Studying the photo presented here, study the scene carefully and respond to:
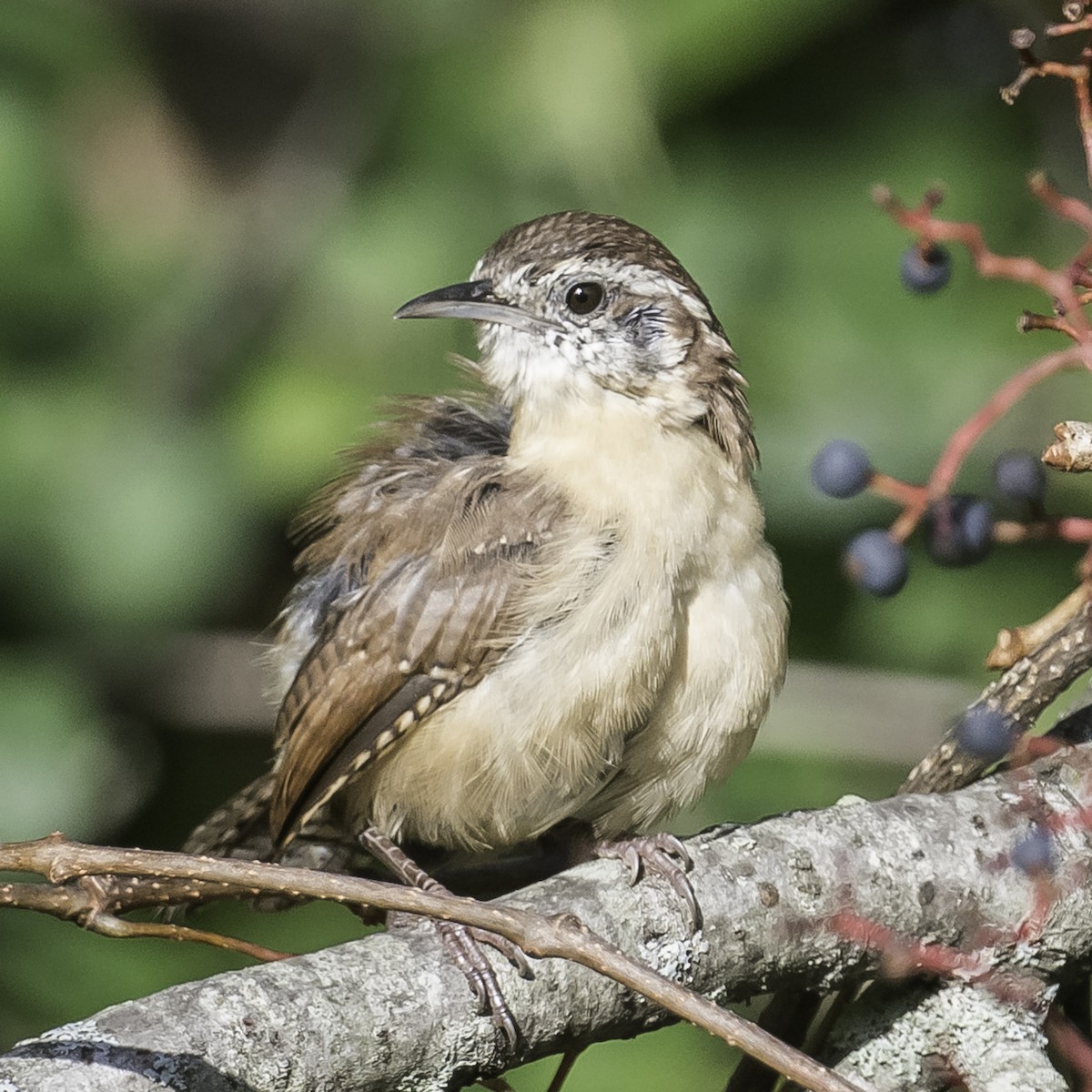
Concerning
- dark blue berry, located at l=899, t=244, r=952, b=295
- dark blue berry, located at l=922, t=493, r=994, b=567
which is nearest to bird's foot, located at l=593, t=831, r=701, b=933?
dark blue berry, located at l=922, t=493, r=994, b=567

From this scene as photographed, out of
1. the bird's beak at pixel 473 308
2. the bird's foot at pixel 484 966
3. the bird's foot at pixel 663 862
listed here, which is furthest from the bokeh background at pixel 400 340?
the bird's foot at pixel 484 966

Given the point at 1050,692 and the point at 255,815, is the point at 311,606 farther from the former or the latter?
the point at 1050,692

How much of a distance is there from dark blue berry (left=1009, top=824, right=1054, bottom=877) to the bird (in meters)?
0.73

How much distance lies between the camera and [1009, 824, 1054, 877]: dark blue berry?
2365 mm

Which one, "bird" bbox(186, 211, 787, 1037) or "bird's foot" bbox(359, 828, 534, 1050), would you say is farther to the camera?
"bird" bbox(186, 211, 787, 1037)

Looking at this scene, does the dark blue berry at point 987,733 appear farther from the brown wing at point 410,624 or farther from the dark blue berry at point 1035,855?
the brown wing at point 410,624

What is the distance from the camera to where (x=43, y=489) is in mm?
4414

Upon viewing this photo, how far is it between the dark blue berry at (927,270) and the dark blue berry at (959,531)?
1.17 ft

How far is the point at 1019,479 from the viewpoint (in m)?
2.55

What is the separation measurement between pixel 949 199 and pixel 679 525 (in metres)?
2.32

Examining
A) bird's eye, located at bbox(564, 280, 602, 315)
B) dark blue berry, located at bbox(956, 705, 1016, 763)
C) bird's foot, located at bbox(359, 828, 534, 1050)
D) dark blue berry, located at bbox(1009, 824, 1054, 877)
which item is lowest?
bird's foot, located at bbox(359, 828, 534, 1050)

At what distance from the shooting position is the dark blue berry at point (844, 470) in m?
2.72

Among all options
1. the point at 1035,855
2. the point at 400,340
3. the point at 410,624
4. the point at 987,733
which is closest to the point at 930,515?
the point at 987,733

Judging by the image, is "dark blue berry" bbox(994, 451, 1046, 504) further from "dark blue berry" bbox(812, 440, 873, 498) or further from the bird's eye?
the bird's eye
